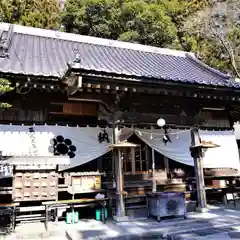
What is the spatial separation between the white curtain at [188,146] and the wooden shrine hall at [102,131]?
0.03 metres

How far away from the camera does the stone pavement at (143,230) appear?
202 inches

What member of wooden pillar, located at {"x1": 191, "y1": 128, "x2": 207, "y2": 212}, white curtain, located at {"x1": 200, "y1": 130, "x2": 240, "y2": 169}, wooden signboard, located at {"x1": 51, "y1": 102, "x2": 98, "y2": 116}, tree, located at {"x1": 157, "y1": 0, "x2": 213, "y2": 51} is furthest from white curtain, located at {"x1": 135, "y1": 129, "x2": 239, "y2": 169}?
tree, located at {"x1": 157, "y1": 0, "x2": 213, "y2": 51}

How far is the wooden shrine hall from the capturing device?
630 centimetres

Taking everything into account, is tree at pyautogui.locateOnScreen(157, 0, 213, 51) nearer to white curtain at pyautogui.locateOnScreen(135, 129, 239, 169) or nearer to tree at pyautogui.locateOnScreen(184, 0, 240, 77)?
tree at pyautogui.locateOnScreen(184, 0, 240, 77)

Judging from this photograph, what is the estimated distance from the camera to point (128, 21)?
21.1 m

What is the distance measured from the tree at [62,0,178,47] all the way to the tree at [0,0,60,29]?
2418mm

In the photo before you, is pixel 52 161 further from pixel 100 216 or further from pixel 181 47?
pixel 181 47

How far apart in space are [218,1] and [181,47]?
496cm

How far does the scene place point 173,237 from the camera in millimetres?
5047

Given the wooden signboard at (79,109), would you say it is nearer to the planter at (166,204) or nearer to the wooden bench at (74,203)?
the wooden bench at (74,203)

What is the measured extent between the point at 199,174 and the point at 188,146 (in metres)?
1.27

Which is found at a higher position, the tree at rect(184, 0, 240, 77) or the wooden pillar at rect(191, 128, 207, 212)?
the tree at rect(184, 0, 240, 77)

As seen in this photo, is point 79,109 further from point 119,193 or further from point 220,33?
point 220,33

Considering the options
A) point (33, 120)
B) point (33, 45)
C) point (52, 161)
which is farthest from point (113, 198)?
point (33, 45)
